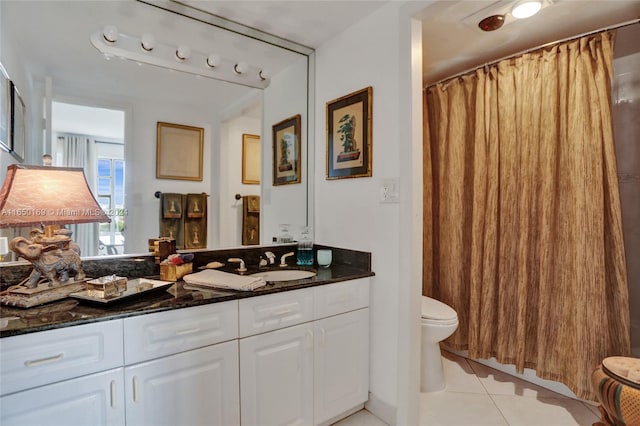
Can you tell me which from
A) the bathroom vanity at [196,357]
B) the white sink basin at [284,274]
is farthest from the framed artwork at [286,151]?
the bathroom vanity at [196,357]

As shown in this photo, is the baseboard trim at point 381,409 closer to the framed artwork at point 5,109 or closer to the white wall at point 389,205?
the white wall at point 389,205

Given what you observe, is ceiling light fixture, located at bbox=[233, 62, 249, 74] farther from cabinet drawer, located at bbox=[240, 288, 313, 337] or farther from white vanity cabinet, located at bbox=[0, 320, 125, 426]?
white vanity cabinet, located at bbox=[0, 320, 125, 426]

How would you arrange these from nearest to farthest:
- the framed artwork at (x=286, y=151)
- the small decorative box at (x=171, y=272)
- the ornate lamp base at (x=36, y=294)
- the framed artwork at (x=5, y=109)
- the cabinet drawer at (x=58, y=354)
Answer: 1. the cabinet drawer at (x=58, y=354)
2. the ornate lamp base at (x=36, y=294)
3. the framed artwork at (x=5, y=109)
4. the small decorative box at (x=171, y=272)
5. the framed artwork at (x=286, y=151)

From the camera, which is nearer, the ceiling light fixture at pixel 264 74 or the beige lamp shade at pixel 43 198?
the beige lamp shade at pixel 43 198

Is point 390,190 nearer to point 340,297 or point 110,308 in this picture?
point 340,297

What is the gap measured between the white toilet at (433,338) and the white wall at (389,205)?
0.35 m

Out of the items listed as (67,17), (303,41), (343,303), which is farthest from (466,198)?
(67,17)

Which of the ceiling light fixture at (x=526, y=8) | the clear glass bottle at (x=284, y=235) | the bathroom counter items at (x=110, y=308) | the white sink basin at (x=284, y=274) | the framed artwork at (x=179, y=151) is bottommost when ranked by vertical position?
the white sink basin at (x=284, y=274)

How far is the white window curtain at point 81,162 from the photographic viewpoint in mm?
1435

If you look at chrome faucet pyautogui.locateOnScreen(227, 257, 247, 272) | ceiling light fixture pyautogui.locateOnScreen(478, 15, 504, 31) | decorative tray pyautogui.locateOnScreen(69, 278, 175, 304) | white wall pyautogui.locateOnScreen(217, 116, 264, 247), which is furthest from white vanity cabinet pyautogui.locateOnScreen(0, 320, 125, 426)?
ceiling light fixture pyautogui.locateOnScreen(478, 15, 504, 31)

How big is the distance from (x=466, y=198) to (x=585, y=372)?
1.25m

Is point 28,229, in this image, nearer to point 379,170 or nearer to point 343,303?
point 343,303

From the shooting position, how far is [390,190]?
168cm

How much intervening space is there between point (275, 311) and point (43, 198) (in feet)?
3.28
